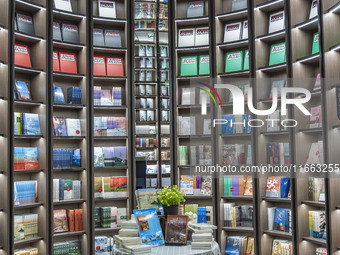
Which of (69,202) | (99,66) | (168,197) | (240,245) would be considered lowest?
(240,245)

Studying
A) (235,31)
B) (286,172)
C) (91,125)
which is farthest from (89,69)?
(286,172)

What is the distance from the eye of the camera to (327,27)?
13.5ft

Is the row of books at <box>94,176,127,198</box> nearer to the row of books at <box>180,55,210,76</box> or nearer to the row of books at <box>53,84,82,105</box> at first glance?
the row of books at <box>53,84,82,105</box>

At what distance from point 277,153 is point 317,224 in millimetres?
958

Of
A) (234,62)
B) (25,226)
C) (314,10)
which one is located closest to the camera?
(314,10)

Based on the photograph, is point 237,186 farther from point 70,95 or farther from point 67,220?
point 70,95

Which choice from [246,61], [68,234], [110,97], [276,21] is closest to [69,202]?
[68,234]

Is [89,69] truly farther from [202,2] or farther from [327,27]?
[327,27]

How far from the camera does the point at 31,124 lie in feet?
15.6

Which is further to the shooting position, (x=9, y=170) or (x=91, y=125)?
(x=91, y=125)

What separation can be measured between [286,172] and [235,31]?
197 cm

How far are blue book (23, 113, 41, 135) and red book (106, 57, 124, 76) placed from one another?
1166 mm

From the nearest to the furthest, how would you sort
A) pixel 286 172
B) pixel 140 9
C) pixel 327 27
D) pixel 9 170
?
1. pixel 327 27
2. pixel 9 170
3. pixel 286 172
4. pixel 140 9

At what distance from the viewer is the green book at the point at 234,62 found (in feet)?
17.3
